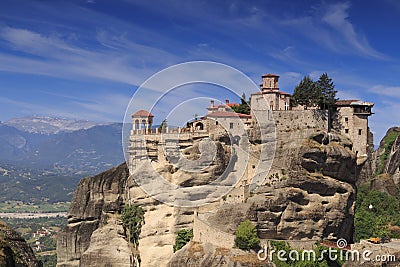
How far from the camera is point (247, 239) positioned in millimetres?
39406

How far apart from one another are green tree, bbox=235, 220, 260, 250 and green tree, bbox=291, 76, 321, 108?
14809mm

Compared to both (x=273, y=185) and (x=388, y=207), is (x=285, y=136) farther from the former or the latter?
(x=388, y=207)

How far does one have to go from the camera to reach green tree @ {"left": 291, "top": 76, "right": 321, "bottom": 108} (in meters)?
48.3

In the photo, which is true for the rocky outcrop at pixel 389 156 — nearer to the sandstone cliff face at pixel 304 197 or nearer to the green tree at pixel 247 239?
the sandstone cliff face at pixel 304 197

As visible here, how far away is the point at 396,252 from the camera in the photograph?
111 ft

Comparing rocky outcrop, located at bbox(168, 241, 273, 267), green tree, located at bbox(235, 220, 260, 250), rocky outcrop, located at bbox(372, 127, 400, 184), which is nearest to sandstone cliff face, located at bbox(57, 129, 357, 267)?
rocky outcrop, located at bbox(168, 241, 273, 267)

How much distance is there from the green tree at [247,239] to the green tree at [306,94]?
14.8 meters

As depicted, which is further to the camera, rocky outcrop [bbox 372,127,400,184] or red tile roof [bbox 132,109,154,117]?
rocky outcrop [bbox 372,127,400,184]

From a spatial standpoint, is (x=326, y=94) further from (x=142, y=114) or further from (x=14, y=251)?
(x=14, y=251)

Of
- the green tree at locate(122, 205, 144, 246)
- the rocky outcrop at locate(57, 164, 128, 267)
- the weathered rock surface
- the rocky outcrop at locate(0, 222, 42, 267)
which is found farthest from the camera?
the rocky outcrop at locate(57, 164, 128, 267)

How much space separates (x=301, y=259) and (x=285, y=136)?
11.5 metres

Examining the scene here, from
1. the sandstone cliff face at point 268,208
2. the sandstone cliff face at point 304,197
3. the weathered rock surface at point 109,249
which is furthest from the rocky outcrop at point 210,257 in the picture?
the weathered rock surface at point 109,249

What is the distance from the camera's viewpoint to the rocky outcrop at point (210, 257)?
125ft

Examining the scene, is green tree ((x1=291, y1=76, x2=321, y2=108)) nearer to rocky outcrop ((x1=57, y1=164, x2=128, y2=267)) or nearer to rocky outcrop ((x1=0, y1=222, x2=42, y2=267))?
rocky outcrop ((x1=57, y1=164, x2=128, y2=267))
